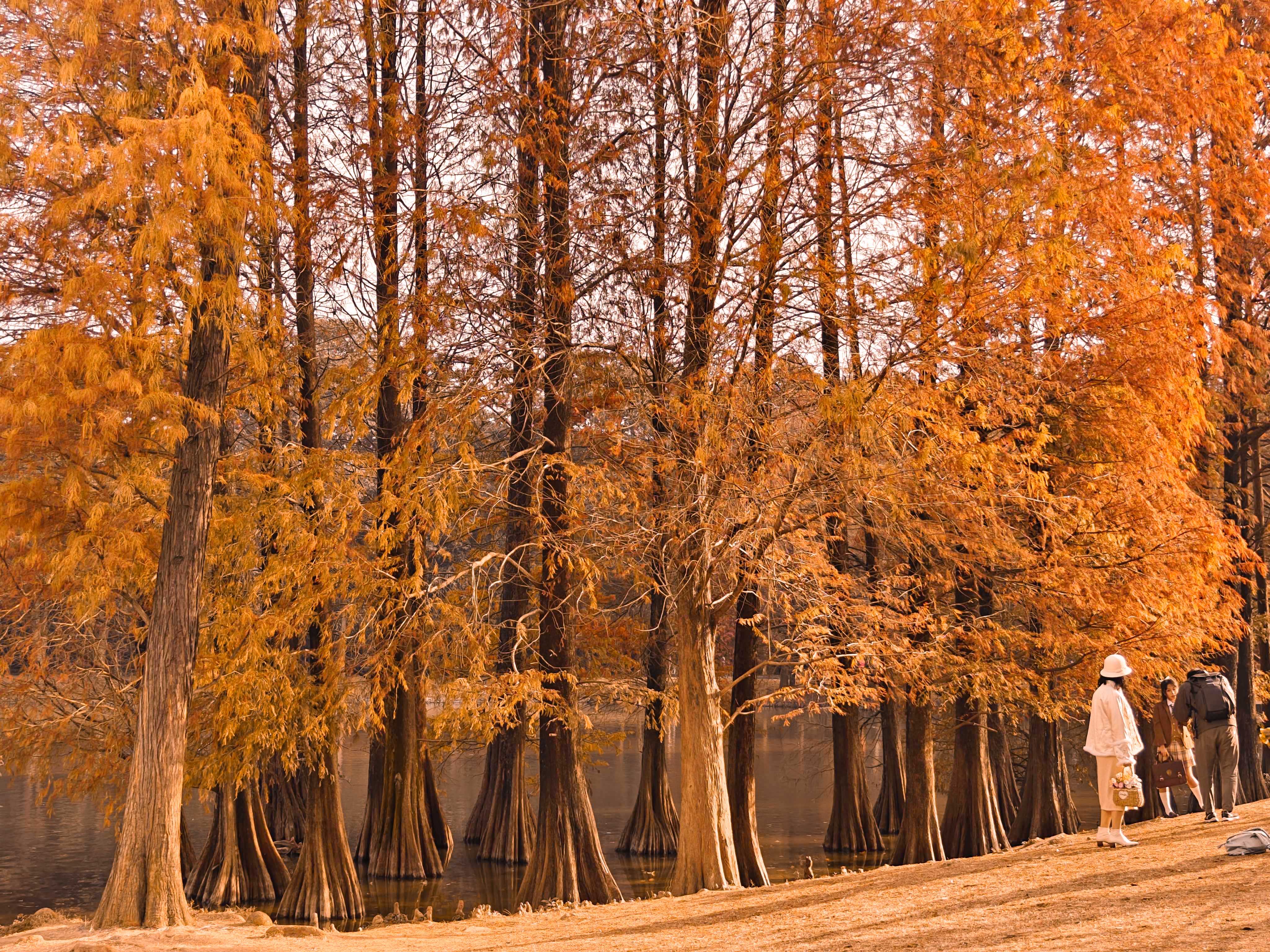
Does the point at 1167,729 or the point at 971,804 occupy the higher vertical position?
the point at 1167,729

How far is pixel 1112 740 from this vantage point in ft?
35.3

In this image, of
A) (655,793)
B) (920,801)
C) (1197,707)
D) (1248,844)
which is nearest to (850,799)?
(655,793)

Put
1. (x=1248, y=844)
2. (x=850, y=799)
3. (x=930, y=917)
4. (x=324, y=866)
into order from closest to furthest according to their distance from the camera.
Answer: (x=930, y=917) < (x=1248, y=844) < (x=324, y=866) < (x=850, y=799)

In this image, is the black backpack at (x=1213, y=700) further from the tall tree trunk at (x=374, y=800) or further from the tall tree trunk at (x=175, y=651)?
the tall tree trunk at (x=374, y=800)

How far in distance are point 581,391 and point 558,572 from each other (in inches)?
92.2

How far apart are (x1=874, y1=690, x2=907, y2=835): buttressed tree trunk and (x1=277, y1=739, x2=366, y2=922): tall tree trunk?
9.61 m

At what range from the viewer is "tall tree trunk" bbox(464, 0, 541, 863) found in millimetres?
13906

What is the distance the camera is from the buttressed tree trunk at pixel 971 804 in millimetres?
17703

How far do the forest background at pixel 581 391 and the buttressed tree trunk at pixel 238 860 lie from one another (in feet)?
0.28

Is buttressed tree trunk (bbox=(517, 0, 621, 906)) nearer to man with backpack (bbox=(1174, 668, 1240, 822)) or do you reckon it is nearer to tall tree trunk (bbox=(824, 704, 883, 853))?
man with backpack (bbox=(1174, 668, 1240, 822))

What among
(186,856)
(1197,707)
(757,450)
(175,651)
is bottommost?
(186,856)

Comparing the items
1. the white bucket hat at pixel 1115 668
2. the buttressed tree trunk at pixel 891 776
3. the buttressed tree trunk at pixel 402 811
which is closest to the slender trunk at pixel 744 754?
the white bucket hat at pixel 1115 668

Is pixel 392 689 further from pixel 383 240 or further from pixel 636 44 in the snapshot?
pixel 636 44

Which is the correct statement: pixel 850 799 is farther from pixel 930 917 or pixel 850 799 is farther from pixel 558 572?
pixel 930 917
